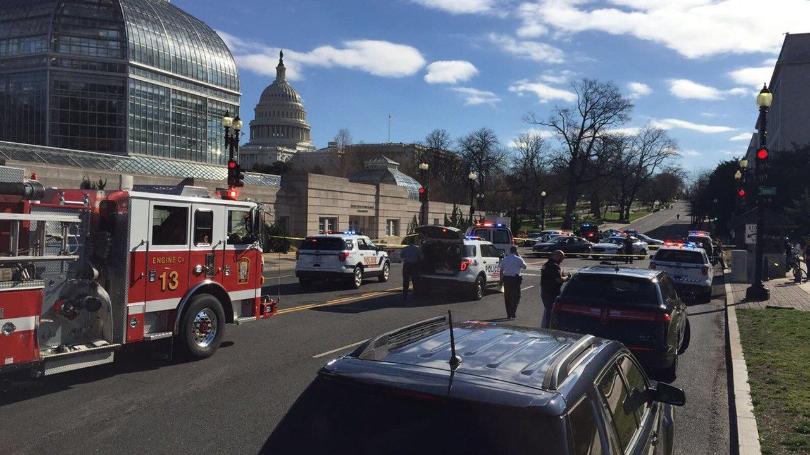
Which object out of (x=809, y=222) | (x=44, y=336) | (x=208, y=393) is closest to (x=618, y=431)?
(x=208, y=393)

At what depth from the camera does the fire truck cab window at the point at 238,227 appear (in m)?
10.6

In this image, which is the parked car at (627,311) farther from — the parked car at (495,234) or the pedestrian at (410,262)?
the parked car at (495,234)

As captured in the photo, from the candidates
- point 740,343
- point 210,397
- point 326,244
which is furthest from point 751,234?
point 210,397

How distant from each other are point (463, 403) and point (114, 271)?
23.7 ft

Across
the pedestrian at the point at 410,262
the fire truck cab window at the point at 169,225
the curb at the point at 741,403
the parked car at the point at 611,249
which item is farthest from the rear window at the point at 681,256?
the parked car at the point at 611,249

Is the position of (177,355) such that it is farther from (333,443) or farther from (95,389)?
(333,443)

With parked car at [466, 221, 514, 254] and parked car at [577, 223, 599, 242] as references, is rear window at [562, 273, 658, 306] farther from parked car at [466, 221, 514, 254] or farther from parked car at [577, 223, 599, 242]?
parked car at [577, 223, 599, 242]

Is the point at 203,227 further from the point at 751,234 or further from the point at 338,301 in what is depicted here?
the point at 751,234

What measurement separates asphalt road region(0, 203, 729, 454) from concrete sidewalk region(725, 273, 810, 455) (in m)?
0.23

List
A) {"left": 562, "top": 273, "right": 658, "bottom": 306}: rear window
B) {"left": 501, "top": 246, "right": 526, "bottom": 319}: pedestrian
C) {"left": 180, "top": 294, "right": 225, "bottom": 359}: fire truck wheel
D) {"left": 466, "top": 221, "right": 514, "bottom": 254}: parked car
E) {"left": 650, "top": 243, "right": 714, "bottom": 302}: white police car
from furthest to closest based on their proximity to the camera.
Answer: {"left": 466, "top": 221, "right": 514, "bottom": 254}: parked car, {"left": 650, "top": 243, "right": 714, "bottom": 302}: white police car, {"left": 501, "top": 246, "right": 526, "bottom": 319}: pedestrian, {"left": 180, "top": 294, "right": 225, "bottom": 359}: fire truck wheel, {"left": 562, "top": 273, "right": 658, "bottom": 306}: rear window

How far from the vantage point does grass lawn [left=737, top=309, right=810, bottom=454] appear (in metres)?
6.55

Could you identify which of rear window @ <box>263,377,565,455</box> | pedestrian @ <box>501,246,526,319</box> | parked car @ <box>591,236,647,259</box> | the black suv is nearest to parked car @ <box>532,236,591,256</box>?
parked car @ <box>591,236,647,259</box>

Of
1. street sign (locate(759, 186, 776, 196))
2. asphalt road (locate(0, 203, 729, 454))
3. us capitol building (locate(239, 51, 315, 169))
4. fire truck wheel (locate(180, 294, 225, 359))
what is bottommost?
asphalt road (locate(0, 203, 729, 454))

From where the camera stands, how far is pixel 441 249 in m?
18.5
